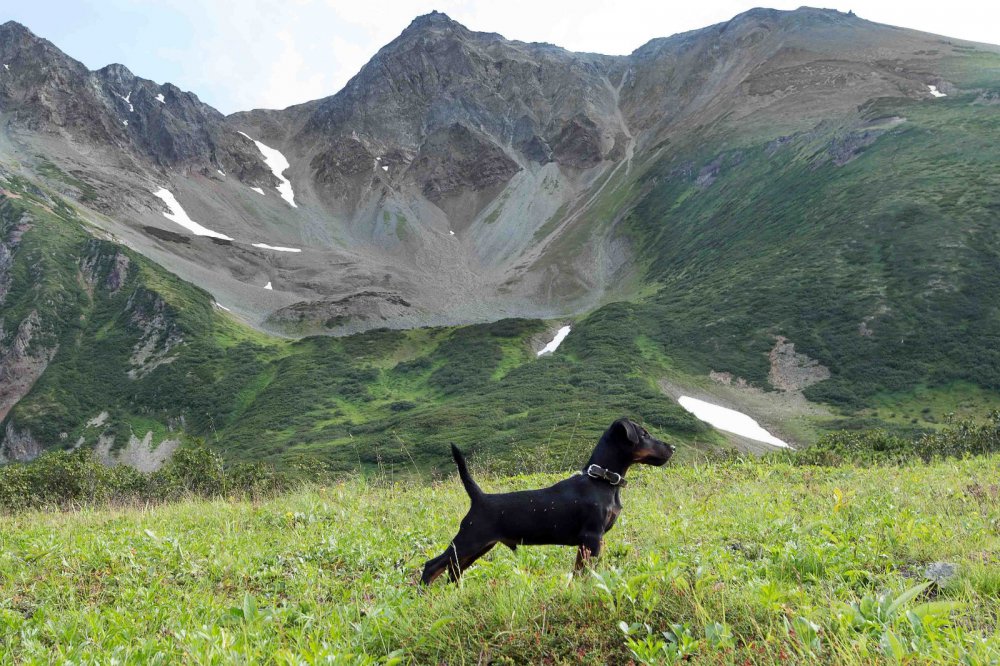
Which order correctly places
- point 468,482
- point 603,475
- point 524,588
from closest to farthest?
point 524,588
point 468,482
point 603,475

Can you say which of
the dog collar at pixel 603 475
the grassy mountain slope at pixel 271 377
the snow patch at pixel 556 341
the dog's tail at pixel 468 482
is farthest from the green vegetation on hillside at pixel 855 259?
the dog's tail at pixel 468 482

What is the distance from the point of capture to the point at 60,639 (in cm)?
485

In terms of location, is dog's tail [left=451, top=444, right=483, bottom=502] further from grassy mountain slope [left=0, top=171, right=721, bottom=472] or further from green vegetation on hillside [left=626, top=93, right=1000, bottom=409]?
green vegetation on hillside [left=626, top=93, right=1000, bottom=409]

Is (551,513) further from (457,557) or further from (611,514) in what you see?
(457,557)

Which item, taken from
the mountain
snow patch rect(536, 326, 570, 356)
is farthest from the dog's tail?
snow patch rect(536, 326, 570, 356)

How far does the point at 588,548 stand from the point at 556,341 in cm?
10593

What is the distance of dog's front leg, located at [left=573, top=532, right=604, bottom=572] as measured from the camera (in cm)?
573

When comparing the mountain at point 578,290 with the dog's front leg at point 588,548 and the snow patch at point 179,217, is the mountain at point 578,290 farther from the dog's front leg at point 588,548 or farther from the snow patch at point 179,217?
the dog's front leg at point 588,548

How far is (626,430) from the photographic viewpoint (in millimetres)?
6324

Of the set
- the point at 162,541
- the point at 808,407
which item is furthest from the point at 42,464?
the point at 808,407

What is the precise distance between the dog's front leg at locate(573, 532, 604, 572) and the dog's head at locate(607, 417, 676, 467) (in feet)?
3.34

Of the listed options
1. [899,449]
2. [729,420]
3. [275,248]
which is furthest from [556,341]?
[275,248]

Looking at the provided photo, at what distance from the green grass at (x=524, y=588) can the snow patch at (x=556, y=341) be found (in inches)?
3802

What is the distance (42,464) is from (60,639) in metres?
21.8
